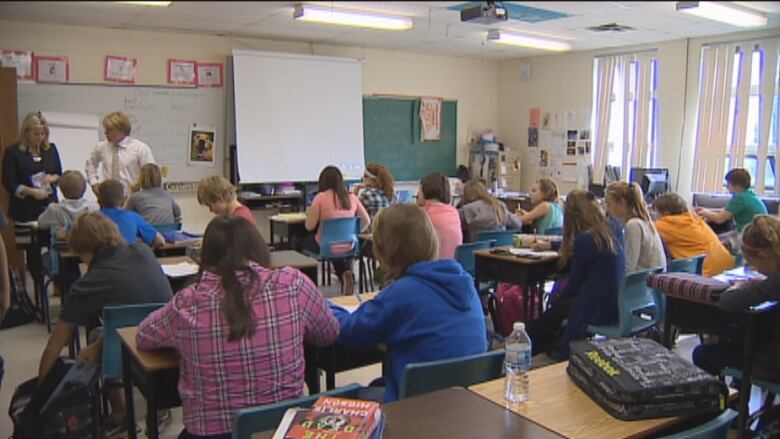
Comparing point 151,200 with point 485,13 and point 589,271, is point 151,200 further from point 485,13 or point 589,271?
point 589,271

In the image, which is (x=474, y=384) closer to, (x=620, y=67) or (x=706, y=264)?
(x=706, y=264)

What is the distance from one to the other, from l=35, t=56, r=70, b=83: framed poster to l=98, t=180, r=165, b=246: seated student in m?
3.15

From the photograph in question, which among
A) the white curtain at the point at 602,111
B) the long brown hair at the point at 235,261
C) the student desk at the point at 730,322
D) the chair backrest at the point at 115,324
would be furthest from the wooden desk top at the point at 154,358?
the white curtain at the point at 602,111

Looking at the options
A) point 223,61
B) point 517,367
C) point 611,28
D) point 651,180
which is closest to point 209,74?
point 223,61

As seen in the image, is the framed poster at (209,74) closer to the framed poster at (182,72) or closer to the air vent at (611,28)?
the framed poster at (182,72)

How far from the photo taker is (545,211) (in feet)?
17.0

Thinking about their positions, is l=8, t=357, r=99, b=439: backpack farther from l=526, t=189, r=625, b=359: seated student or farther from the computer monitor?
the computer monitor

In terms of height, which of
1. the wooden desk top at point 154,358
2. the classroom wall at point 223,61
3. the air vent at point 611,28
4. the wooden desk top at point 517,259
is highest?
the air vent at point 611,28

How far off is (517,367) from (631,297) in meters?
1.76

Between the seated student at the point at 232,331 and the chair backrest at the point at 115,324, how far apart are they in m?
0.59

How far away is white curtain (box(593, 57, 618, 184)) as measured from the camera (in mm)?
8070

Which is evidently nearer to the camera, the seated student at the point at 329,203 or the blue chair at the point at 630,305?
the blue chair at the point at 630,305

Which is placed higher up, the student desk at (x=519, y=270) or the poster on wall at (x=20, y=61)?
the poster on wall at (x=20, y=61)

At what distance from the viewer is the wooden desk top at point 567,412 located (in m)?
1.54
